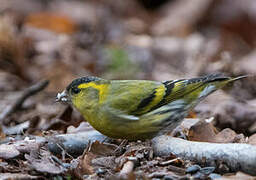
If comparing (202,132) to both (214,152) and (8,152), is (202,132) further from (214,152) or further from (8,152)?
(8,152)

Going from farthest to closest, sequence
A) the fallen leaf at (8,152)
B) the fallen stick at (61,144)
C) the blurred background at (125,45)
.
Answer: the blurred background at (125,45) < the fallen stick at (61,144) < the fallen leaf at (8,152)

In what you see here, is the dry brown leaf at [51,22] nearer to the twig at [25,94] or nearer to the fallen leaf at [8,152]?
the twig at [25,94]

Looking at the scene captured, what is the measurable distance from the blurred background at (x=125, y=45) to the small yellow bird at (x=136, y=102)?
3.06ft

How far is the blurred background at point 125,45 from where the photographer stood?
8.20m

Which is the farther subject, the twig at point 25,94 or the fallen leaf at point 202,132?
the twig at point 25,94

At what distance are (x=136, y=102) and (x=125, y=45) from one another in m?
6.68

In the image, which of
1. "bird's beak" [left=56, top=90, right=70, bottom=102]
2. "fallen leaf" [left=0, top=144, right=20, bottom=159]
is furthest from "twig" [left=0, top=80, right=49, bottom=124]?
"fallen leaf" [left=0, top=144, right=20, bottom=159]

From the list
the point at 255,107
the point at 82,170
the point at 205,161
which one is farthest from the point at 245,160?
the point at 255,107

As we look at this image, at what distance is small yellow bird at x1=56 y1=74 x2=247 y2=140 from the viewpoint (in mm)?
4945

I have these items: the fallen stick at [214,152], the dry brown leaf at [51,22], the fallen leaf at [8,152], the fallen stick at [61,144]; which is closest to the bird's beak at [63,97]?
the fallen stick at [61,144]

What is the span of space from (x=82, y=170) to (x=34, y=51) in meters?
7.11

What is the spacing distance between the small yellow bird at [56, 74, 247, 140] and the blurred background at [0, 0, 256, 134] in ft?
3.06

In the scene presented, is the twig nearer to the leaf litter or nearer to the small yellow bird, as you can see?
the leaf litter

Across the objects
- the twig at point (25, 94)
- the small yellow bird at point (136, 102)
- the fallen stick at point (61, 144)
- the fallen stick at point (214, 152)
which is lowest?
the fallen stick at point (214, 152)
